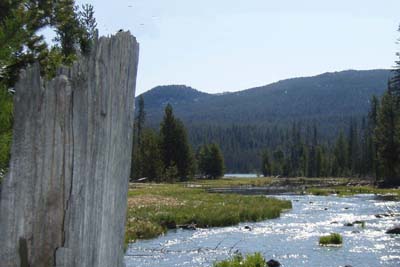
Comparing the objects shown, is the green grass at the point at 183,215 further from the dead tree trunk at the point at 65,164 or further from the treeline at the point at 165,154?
the treeline at the point at 165,154

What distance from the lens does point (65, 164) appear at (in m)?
2.49

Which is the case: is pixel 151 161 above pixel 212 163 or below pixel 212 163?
above

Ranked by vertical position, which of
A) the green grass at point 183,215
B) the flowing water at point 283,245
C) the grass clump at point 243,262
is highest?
the grass clump at point 243,262

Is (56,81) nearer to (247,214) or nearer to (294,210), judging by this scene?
(247,214)

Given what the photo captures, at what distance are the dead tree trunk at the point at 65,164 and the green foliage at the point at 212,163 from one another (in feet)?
397

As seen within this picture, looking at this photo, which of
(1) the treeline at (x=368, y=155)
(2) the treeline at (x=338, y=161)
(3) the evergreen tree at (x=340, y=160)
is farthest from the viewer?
(3) the evergreen tree at (x=340, y=160)

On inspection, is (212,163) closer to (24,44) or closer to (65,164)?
(24,44)

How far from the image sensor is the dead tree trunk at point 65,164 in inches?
97.0

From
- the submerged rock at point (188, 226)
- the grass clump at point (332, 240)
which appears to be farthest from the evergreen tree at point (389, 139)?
the grass clump at point (332, 240)

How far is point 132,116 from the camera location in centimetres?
275

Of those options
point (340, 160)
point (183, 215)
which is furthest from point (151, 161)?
point (183, 215)

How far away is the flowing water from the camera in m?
20.1

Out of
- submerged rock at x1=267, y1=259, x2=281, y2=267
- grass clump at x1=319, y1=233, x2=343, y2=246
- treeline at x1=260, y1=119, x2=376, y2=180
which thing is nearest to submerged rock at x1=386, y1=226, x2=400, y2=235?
grass clump at x1=319, y1=233, x2=343, y2=246

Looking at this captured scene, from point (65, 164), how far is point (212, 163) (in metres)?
122
